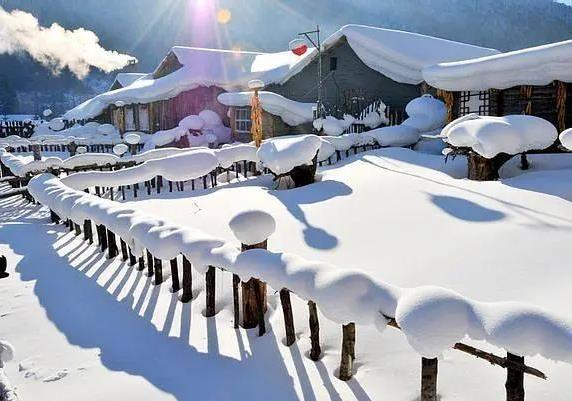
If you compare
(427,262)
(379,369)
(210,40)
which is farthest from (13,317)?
(210,40)

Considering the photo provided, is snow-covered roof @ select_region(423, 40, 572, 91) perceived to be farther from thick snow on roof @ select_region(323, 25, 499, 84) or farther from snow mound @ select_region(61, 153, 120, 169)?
snow mound @ select_region(61, 153, 120, 169)

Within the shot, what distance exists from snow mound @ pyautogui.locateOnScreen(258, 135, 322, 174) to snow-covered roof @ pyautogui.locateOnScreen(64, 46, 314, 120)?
1256 centimetres

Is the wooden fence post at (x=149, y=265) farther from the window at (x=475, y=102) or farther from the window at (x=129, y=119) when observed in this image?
the window at (x=129, y=119)

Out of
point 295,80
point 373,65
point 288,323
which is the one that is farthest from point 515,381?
point 295,80

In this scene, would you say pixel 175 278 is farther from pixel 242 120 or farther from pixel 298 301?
pixel 242 120

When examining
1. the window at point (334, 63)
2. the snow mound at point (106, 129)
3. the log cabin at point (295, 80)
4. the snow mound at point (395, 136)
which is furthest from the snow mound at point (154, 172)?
the snow mound at point (106, 129)

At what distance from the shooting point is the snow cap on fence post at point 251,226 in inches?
159

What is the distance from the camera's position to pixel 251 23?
283ft

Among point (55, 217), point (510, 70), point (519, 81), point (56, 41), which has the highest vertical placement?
point (56, 41)

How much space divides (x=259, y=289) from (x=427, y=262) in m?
2.34

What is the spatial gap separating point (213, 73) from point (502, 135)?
60.9ft

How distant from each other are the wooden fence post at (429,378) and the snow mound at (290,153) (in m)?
8.24

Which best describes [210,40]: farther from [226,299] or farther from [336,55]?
[226,299]

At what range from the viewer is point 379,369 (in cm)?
347
